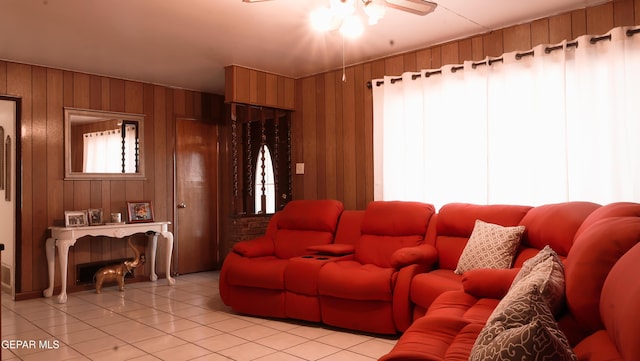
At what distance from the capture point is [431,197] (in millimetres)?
4070

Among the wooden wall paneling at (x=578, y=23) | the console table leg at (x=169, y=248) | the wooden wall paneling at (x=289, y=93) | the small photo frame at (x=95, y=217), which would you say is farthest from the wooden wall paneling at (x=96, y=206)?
the wooden wall paneling at (x=578, y=23)

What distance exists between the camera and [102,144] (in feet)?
17.1

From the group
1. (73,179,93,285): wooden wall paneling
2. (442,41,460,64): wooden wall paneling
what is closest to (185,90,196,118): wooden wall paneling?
(73,179,93,285): wooden wall paneling

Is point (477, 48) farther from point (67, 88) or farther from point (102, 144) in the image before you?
point (67, 88)

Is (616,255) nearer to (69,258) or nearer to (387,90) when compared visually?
(387,90)

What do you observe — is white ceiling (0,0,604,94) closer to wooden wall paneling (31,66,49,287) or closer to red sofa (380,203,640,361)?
wooden wall paneling (31,66,49,287)

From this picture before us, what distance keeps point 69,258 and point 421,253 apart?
3.86 m

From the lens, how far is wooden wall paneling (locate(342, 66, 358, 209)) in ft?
15.7

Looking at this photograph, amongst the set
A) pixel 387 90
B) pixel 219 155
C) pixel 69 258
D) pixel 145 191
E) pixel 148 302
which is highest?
pixel 387 90

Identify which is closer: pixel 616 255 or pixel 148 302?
pixel 616 255

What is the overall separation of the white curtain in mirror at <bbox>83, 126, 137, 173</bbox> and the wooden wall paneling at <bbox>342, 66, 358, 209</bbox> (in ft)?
8.49

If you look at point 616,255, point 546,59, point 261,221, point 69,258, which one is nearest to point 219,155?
point 261,221

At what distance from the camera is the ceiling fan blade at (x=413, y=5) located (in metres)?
2.51

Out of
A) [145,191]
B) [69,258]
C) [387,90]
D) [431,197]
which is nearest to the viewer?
[431,197]
